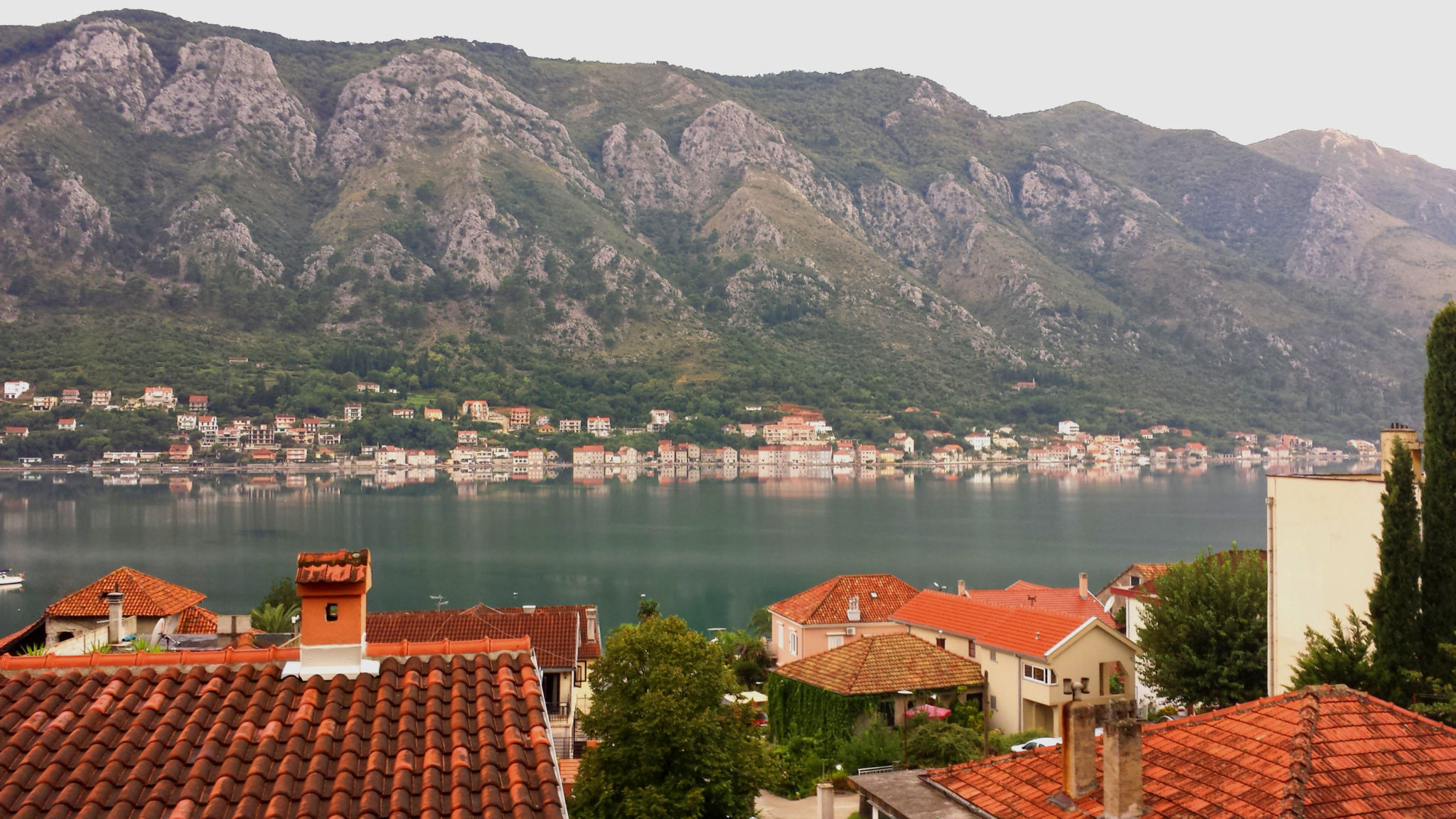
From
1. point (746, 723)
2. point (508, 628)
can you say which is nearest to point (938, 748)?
point (746, 723)

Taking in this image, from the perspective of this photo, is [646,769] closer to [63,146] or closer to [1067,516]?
[1067,516]

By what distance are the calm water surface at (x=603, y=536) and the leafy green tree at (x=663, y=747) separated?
30.1m

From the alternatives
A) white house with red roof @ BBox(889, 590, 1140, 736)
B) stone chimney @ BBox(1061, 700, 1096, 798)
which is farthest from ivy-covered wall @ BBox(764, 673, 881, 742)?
stone chimney @ BBox(1061, 700, 1096, 798)

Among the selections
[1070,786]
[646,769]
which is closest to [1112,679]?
[646,769]

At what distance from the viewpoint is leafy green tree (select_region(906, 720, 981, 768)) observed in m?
16.4

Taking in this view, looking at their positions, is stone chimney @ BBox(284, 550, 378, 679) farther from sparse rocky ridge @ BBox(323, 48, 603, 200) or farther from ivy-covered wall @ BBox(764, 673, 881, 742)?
sparse rocky ridge @ BBox(323, 48, 603, 200)

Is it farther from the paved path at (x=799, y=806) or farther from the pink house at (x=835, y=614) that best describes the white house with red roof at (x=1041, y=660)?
the paved path at (x=799, y=806)

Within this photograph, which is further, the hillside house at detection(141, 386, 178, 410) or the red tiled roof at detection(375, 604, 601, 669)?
the hillside house at detection(141, 386, 178, 410)

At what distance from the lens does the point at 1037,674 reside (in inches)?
784

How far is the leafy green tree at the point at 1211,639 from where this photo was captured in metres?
16.6

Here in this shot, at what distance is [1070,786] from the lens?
828cm

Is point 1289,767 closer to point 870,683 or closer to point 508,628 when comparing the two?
point 870,683

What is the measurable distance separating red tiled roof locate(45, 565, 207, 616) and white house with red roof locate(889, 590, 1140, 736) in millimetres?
16199

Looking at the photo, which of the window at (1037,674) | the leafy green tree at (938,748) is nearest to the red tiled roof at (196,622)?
the leafy green tree at (938,748)
